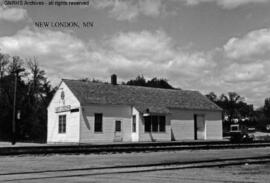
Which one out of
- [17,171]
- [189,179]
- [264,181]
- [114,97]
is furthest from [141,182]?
[114,97]

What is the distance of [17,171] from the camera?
13.5m

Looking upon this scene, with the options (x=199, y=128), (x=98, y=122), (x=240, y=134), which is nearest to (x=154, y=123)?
(x=98, y=122)

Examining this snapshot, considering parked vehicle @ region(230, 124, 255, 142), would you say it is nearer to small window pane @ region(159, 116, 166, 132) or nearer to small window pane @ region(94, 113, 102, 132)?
small window pane @ region(159, 116, 166, 132)

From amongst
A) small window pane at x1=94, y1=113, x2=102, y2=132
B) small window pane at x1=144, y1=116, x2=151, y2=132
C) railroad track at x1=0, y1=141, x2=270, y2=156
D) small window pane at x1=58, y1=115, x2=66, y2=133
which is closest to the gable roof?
small window pane at x1=144, y1=116, x2=151, y2=132

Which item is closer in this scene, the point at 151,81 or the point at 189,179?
the point at 189,179

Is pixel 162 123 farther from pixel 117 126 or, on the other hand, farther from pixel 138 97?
pixel 117 126

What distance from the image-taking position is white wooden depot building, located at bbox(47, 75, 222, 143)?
1634 inches

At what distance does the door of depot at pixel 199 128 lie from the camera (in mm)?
48250

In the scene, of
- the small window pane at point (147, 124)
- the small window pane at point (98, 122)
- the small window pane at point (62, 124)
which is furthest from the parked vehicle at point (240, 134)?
the small window pane at point (62, 124)

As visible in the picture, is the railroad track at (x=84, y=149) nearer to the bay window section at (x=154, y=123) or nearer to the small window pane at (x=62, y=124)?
the bay window section at (x=154, y=123)

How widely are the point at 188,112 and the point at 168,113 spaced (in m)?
3.56

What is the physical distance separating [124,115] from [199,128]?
365 inches

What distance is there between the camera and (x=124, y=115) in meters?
43.6

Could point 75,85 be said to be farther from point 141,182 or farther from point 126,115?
point 141,182
